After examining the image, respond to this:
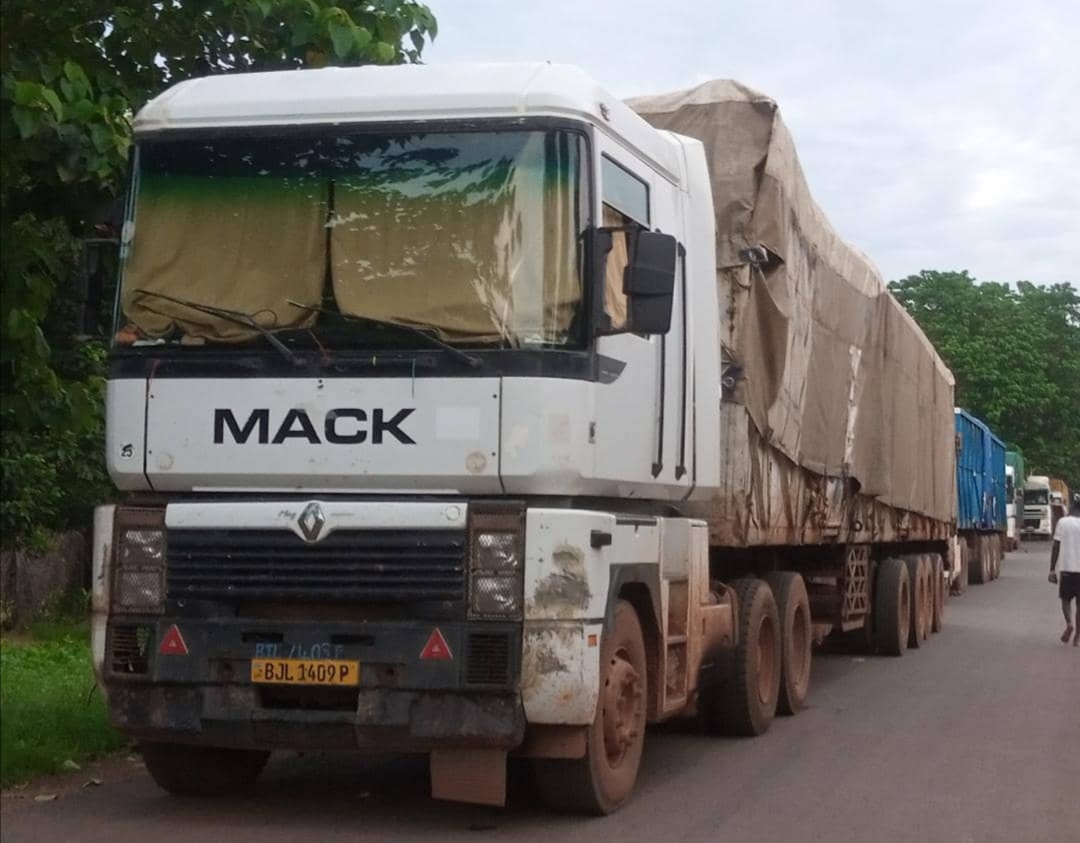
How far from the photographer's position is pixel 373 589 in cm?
704

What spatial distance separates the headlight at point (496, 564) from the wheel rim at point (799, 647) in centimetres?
483

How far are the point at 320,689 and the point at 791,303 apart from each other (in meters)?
4.97

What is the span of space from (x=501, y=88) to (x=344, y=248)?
3.22 feet

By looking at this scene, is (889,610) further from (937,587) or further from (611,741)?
(611,741)

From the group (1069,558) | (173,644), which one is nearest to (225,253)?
(173,644)

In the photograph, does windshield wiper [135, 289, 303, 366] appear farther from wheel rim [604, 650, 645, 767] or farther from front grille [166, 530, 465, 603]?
wheel rim [604, 650, 645, 767]

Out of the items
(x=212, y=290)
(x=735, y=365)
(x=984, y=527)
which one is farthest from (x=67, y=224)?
(x=984, y=527)

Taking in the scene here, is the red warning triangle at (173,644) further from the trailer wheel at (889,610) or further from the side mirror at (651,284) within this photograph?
the trailer wheel at (889,610)

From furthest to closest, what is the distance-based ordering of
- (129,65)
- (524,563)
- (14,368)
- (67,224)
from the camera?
(129,65), (67,224), (14,368), (524,563)

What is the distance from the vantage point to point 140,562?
731cm

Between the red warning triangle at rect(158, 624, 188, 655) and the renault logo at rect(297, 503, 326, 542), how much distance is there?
71 centimetres

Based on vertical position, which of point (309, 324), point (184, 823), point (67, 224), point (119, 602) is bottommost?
point (184, 823)

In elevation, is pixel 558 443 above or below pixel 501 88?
below

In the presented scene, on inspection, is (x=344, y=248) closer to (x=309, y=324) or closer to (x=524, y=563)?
(x=309, y=324)
